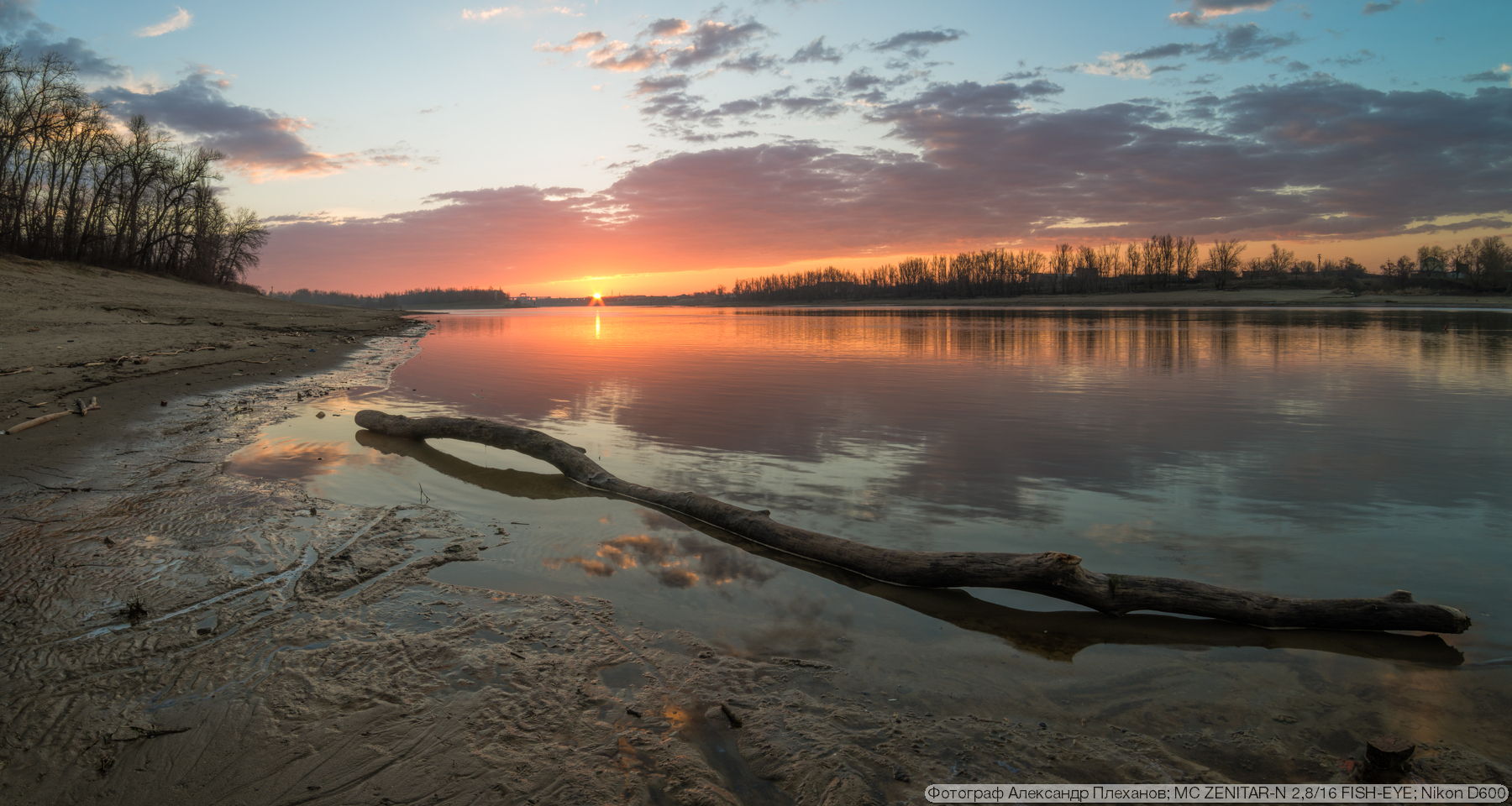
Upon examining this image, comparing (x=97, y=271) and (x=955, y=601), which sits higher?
(x=97, y=271)

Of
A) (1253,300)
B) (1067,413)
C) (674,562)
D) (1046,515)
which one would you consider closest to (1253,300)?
(1253,300)

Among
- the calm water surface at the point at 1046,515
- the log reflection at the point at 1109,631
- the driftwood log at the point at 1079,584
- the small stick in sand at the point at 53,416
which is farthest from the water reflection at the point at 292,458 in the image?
the log reflection at the point at 1109,631

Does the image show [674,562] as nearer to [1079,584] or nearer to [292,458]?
[1079,584]

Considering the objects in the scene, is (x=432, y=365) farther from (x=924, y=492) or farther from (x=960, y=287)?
(x=960, y=287)

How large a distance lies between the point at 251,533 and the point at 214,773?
3.57 meters

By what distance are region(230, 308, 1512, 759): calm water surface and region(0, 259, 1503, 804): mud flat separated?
312 millimetres

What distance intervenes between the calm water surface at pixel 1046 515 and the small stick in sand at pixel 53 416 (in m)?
2.54

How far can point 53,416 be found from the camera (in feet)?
31.1

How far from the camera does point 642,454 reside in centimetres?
970

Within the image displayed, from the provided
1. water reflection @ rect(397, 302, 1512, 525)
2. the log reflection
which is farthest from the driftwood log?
water reflection @ rect(397, 302, 1512, 525)

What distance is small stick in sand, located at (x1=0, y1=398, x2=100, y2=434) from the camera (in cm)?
870

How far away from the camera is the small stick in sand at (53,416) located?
8.70m

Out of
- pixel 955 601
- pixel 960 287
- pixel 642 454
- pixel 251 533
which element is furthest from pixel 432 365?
pixel 960 287

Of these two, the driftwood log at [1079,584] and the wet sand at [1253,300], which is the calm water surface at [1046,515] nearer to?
the driftwood log at [1079,584]
